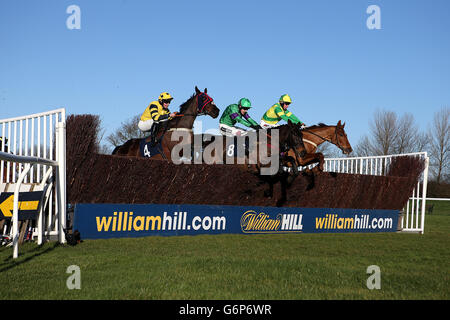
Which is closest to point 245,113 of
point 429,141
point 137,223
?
point 137,223

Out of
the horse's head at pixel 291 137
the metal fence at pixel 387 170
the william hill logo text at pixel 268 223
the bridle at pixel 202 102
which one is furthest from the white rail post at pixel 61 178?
the metal fence at pixel 387 170

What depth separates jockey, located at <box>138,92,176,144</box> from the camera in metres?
12.7

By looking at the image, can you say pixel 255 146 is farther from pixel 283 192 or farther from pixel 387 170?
pixel 387 170

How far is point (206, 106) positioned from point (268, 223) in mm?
3784

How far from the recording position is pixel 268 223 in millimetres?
11273

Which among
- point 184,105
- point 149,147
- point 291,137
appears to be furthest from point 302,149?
point 149,147

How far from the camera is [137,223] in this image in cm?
923

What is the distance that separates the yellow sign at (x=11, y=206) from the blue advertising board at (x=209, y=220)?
1.17 metres

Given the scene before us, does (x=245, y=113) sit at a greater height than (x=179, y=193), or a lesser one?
greater

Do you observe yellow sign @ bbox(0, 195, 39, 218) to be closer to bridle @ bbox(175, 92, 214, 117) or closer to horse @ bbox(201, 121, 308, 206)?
horse @ bbox(201, 121, 308, 206)

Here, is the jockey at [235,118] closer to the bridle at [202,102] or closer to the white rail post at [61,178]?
the bridle at [202,102]

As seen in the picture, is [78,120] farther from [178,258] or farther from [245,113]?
[245,113]

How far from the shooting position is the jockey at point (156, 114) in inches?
501

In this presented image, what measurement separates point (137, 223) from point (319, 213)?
531 cm
